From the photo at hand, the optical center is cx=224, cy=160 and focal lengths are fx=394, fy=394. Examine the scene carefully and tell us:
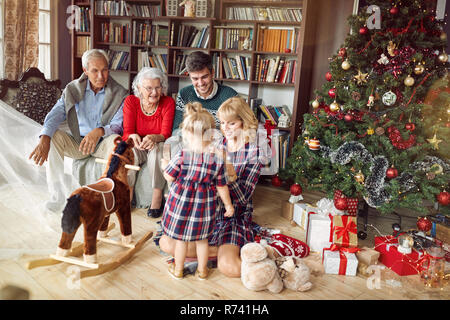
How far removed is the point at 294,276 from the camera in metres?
1.88

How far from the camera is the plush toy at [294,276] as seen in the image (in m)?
1.88

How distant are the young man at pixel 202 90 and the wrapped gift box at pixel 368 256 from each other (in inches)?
53.2

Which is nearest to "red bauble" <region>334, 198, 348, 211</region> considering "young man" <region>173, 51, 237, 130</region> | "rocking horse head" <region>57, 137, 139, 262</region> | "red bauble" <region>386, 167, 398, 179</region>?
"red bauble" <region>386, 167, 398, 179</region>

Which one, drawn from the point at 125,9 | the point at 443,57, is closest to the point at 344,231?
the point at 443,57

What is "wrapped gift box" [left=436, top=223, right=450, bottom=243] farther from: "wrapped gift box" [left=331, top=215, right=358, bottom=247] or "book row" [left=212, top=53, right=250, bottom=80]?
"book row" [left=212, top=53, right=250, bottom=80]

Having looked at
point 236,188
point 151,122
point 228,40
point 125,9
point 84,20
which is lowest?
point 236,188

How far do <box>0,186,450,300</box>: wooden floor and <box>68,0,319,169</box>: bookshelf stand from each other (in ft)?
5.79

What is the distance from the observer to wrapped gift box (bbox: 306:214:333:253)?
2.35 m

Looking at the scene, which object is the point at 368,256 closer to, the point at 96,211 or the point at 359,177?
the point at 359,177

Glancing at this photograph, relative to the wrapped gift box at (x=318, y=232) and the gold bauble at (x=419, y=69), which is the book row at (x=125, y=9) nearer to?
the gold bauble at (x=419, y=69)

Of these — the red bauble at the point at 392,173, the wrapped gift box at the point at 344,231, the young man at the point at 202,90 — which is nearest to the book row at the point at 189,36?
the young man at the point at 202,90

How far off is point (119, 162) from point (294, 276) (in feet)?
3.42

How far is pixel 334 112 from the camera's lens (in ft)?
8.65

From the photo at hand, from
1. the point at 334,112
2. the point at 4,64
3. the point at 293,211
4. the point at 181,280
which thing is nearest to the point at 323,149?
the point at 334,112
